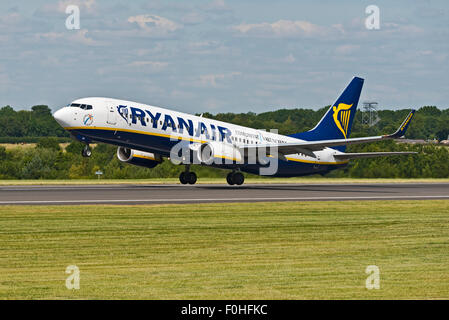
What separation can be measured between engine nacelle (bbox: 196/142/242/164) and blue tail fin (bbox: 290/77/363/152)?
36.9 ft

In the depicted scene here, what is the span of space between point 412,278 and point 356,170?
1774 inches

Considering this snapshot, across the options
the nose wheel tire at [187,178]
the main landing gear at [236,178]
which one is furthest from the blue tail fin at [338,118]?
the nose wheel tire at [187,178]

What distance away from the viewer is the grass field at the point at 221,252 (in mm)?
14023

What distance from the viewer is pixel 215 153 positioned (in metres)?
43.8

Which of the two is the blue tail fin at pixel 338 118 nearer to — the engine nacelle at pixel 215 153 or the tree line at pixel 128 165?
the tree line at pixel 128 165

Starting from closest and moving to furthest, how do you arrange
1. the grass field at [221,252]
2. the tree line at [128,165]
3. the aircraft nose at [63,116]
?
the grass field at [221,252], the aircraft nose at [63,116], the tree line at [128,165]

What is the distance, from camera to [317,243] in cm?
2059

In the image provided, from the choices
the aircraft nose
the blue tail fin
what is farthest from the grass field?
the blue tail fin

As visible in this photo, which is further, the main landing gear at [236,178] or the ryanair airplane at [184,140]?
A: the main landing gear at [236,178]

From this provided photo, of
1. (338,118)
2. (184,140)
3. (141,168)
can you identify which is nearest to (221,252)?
(184,140)

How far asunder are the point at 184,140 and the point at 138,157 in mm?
4556

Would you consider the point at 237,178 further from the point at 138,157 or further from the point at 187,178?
the point at 138,157

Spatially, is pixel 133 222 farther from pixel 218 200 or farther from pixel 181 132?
pixel 181 132
